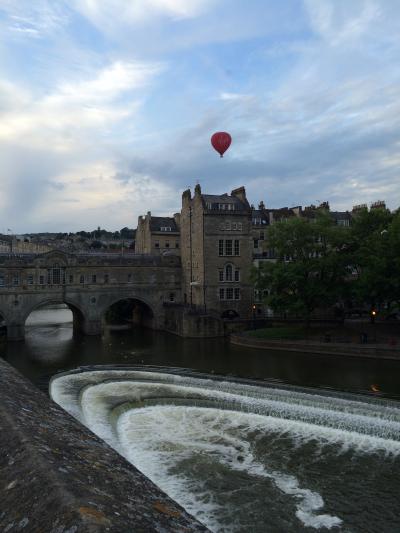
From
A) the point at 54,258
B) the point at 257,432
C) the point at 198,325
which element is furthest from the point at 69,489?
the point at 54,258

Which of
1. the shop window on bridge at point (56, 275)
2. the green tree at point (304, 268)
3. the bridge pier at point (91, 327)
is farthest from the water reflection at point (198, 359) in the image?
the shop window on bridge at point (56, 275)

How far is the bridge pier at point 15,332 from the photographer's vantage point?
54.4m

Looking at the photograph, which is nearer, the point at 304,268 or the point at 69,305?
the point at 304,268

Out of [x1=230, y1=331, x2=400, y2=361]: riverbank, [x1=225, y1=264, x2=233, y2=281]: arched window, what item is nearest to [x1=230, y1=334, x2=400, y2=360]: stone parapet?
[x1=230, y1=331, x2=400, y2=361]: riverbank

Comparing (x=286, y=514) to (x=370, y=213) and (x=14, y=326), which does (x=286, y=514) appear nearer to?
(x=370, y=213)

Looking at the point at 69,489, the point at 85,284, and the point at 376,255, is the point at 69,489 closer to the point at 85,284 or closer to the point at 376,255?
the point at 376,255

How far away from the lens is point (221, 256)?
6097 cm

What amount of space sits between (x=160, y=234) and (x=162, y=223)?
2.82m

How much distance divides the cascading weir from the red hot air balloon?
2743 cm

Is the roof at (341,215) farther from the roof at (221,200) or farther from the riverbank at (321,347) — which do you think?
the riverbank at (321,347)

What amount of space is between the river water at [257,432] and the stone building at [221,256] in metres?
19.4

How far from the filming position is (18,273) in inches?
2202

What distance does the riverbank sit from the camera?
40.9 meters

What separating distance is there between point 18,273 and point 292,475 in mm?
45448
